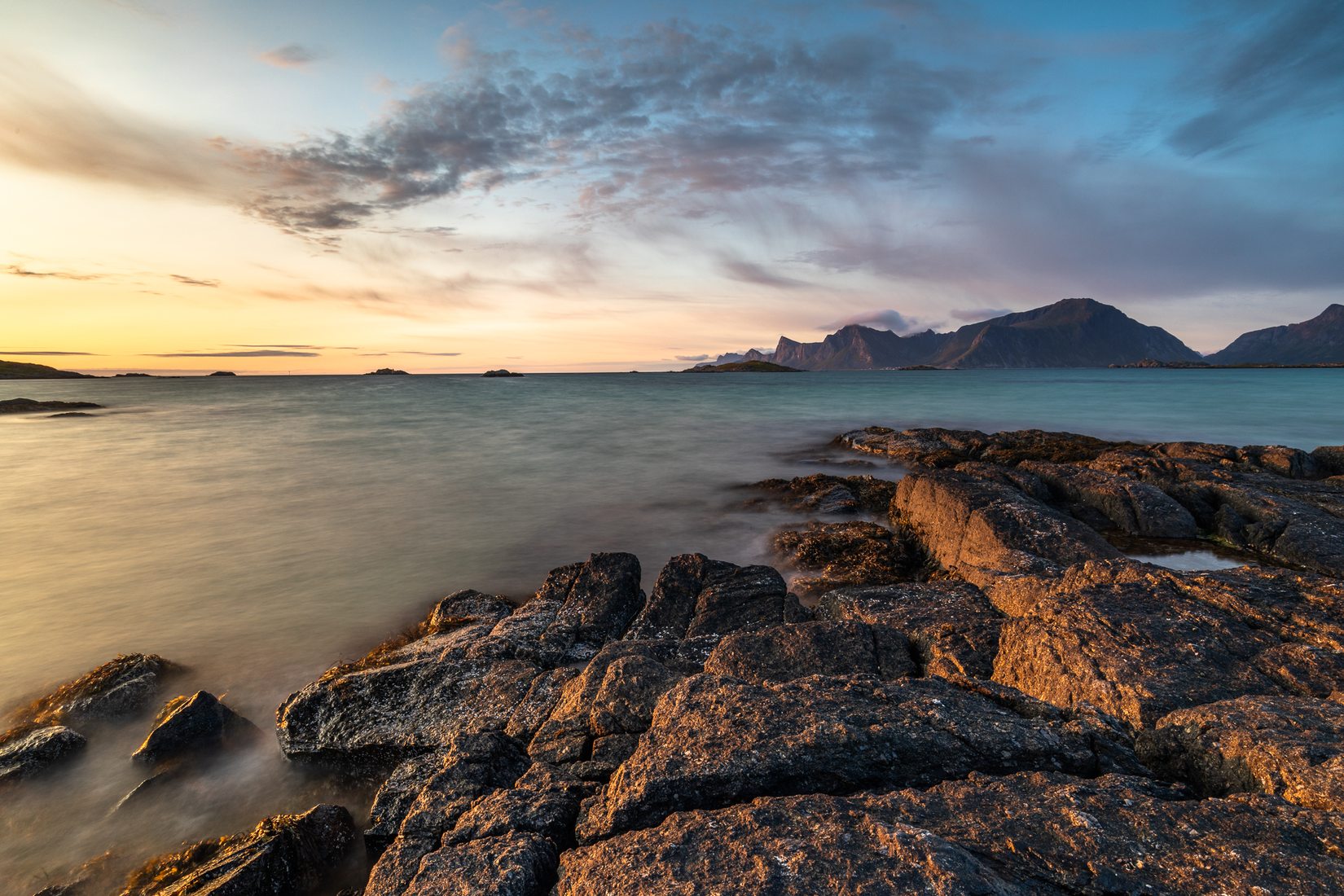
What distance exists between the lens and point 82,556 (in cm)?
1420

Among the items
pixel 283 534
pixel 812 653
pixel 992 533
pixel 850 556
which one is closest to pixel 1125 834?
pixel 812 653

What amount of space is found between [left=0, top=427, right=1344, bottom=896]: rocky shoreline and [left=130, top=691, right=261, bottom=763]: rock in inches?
1.2

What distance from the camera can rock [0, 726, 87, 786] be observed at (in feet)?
20.6

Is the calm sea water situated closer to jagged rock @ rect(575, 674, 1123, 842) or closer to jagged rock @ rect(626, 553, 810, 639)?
jagged rock @ rect(626, 553, 810, 639)

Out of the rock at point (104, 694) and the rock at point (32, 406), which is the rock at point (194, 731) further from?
the rock at point (32, 406)

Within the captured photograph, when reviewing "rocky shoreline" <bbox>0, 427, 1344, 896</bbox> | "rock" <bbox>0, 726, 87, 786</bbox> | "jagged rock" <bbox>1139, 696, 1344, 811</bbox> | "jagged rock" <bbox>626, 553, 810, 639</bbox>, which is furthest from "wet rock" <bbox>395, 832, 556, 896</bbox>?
"rock" <bbox>0, 726, 87, 786</bbox>

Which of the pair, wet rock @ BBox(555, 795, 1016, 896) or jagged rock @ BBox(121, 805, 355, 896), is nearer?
wet rock @ BBox(555, 795, 1016, 896)

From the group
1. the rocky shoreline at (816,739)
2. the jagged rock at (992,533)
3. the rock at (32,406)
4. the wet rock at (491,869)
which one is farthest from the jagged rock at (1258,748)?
the rock at (32,406)

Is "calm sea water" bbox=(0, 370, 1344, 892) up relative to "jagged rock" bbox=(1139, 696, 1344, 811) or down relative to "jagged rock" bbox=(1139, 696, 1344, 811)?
down

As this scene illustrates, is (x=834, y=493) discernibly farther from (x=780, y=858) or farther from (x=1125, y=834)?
(x=780, y=858)

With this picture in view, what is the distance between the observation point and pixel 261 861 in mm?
4637

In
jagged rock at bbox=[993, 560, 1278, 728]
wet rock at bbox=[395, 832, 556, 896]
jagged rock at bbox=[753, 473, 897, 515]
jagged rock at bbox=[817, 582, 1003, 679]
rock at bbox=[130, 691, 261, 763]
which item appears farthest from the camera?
jagged rock at bbox=[753, 473, 897, 515]

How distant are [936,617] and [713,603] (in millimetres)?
3006

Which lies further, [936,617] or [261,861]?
[936,617]
